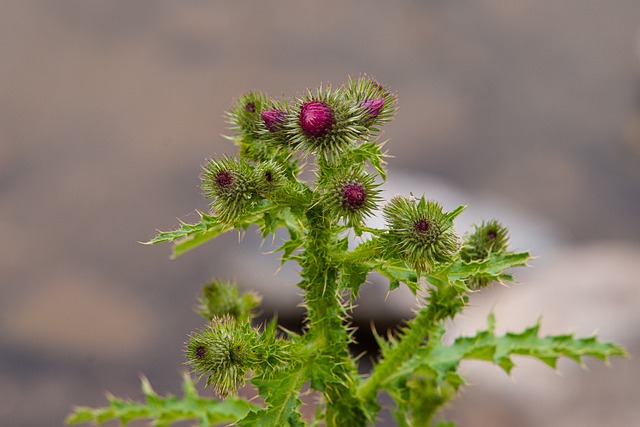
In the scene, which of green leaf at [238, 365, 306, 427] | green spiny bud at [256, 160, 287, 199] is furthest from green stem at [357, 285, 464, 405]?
green spiny bud at [256, 160, 287, 199]

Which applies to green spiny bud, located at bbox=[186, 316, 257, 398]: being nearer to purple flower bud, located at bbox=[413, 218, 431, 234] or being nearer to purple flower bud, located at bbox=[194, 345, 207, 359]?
purple flower bud, located at bbox=[194, 345, 207, 359]

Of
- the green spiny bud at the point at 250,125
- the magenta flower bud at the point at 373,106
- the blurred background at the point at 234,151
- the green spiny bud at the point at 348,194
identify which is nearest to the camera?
the green spiny bud at the point at 348,194

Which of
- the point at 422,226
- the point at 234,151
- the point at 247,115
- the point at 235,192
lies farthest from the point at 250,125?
the point at 234,151

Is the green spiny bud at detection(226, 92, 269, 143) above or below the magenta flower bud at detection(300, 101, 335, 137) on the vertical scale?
above

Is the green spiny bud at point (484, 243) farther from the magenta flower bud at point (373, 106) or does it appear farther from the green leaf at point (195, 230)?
the green leaf at point (195, 230)

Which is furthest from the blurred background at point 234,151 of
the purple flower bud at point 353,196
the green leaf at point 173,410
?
the purple flower bud at point 353,196

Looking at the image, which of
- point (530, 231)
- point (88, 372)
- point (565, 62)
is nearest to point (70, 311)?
point (88, 372)

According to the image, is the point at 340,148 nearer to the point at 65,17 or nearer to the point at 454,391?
the point at 454,391
